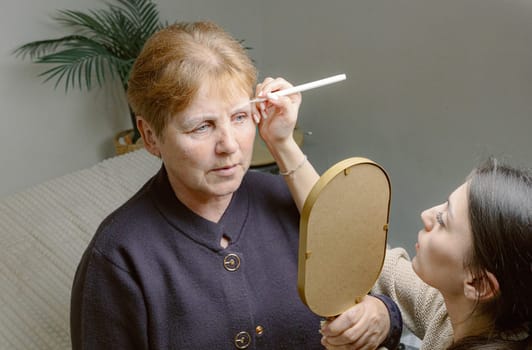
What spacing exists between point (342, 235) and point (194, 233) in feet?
1.05

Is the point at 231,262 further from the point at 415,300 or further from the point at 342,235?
the point at 415,300

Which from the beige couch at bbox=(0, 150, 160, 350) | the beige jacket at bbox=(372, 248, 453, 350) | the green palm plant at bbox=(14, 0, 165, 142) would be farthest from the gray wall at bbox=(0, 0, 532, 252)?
the beige jacket at bbox=(372, 248, 453, 350)

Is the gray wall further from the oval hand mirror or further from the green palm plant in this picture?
the oval hand mirror

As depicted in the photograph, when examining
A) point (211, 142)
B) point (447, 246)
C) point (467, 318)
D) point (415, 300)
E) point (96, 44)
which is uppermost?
point (96, 44)

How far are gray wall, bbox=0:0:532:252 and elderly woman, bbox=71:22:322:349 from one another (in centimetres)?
134

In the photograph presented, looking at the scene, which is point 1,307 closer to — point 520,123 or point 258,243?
point 258,243

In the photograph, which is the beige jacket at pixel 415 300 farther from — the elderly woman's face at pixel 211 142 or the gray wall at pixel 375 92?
the gray wall at pixel 375 92

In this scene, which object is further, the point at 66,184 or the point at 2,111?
the point at 2,111

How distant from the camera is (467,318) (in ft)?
3.01

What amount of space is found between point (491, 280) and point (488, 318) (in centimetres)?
8

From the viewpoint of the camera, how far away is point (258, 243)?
1144 mm

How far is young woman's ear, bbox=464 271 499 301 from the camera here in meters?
0.86

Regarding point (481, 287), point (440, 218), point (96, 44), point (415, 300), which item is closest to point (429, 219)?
point (440, 218)

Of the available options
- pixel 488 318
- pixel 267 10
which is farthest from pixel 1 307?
pixel 267 10
